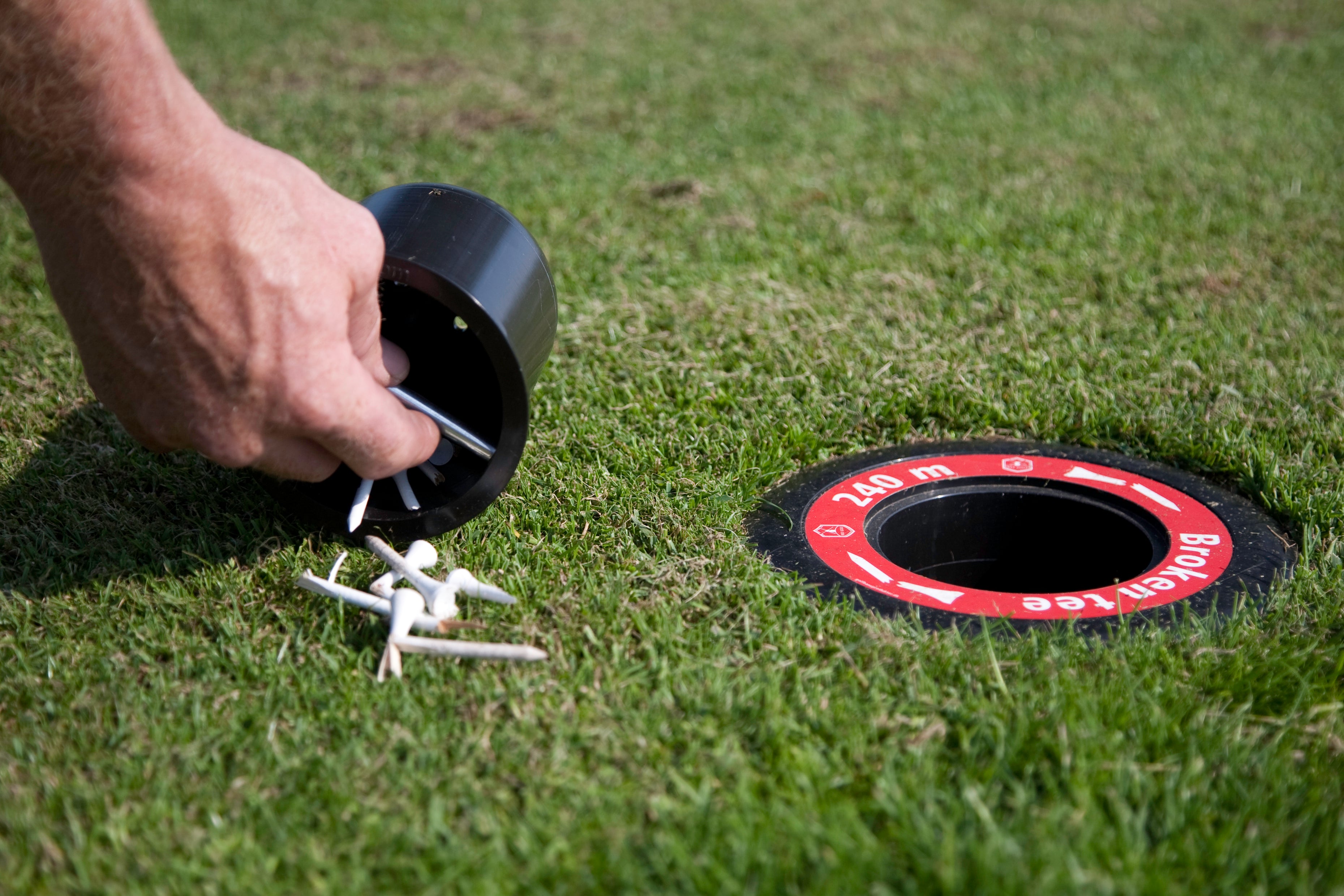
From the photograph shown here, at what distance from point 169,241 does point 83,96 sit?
239 millimetres

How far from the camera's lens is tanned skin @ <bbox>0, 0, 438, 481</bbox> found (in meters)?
1.67

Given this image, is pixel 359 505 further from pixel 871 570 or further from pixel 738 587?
pixel 871 570

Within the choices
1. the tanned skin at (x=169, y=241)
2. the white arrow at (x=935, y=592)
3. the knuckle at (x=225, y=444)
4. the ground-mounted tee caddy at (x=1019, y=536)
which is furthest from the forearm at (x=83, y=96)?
the white arrow at (x=935, y=592)

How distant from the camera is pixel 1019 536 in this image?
8.72 ft

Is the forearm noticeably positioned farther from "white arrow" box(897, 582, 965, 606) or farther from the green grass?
"white arrow" box(897, 582, 965, 606)

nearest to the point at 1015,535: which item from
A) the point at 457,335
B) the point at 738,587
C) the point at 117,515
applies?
the point at 738,587

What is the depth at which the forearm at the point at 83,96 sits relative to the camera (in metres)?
1.66

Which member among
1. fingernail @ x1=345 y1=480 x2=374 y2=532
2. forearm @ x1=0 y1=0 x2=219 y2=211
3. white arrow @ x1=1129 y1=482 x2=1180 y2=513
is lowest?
fingernail @ x1=345 y1=480 x2=374 y2=532

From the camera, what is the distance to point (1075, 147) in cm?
508

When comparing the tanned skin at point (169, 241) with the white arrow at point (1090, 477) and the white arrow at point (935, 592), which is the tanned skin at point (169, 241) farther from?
the white arrow at point (1090, 477)

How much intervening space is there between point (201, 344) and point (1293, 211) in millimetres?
4051

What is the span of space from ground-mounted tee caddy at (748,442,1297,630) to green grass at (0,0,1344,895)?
9 centimetres

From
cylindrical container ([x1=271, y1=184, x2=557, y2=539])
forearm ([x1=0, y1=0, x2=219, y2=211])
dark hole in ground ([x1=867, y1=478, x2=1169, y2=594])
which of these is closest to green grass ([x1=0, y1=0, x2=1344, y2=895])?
cylindrical container ([x1=271, y1=184, x2=557, y2=539])

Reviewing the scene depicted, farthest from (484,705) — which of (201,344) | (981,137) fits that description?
(981,137)
